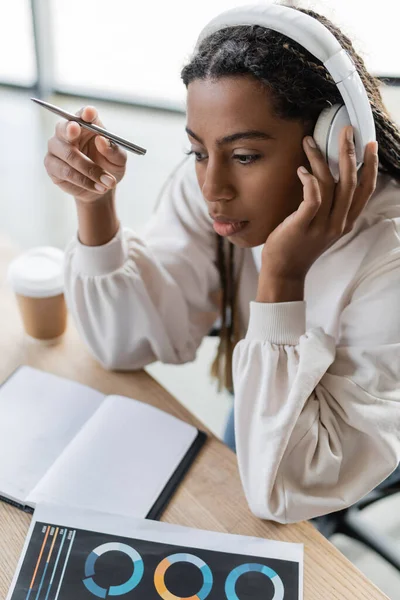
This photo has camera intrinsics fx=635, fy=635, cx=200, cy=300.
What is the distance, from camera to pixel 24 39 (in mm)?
3857

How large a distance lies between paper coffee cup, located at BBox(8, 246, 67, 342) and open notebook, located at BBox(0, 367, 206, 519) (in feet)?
0.33

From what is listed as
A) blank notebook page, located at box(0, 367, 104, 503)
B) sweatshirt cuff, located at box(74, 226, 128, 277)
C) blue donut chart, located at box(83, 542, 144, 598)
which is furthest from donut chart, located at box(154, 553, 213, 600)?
sweatshirt cuff, located at box(74, 226, 128, 277)

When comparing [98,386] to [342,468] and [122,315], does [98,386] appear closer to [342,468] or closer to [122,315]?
[122,315]

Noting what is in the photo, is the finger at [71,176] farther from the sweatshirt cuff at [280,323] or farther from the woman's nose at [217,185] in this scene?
the sweatshirt cuff at [280,323]

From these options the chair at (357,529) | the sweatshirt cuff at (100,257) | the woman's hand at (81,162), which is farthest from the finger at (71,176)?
the chair at (357,529)

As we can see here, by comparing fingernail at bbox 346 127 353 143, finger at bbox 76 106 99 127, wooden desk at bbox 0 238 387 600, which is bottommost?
wooden desk at bbox 0 238 387 600

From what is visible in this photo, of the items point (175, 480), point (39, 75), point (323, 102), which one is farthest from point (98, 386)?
point (39, 75)

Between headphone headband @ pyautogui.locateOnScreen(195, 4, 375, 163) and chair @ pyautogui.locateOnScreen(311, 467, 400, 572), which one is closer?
headphone headband @ pyautogui.locateOnScreen(195, 4, 375, 163)

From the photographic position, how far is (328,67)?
2.50 ft

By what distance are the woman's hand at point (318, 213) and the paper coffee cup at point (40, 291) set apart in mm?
413

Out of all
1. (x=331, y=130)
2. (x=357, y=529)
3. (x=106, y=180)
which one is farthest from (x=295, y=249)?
(x=357, y=529)

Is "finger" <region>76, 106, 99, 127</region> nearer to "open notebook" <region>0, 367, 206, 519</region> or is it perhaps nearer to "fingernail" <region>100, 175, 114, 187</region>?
"fingernail" <region>100, 175, 114, 187</region>

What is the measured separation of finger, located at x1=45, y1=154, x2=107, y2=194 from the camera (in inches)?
37.1

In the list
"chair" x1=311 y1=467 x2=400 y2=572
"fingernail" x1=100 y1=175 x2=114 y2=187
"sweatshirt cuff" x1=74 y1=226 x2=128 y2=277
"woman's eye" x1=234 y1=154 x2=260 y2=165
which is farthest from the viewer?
"chair" x1=311 y1=467 x2=400 y2=572
